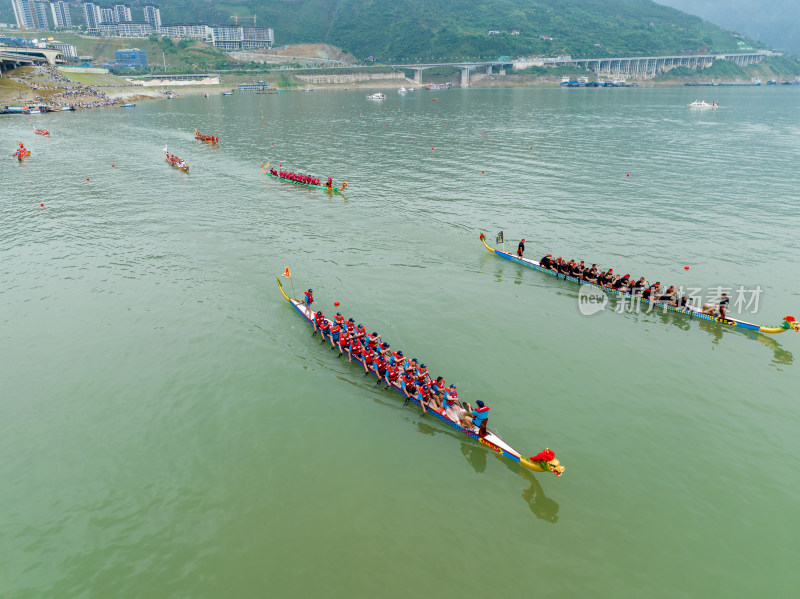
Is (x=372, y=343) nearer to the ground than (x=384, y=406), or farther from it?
farther from it

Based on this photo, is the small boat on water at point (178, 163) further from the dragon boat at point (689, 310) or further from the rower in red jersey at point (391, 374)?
the rower in red jersey at point (391, 374)

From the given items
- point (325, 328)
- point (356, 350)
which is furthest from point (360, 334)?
point (325, 328)

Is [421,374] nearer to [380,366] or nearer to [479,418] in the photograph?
[380,366]

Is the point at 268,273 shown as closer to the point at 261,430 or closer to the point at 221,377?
the point at 221,377

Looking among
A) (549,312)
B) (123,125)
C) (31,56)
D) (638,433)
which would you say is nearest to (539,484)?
(638,433)

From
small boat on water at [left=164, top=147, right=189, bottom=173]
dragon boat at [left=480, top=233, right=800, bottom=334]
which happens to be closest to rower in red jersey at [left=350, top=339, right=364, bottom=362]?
dragon boat at [left=480, top=233, right=800, bottom=334]

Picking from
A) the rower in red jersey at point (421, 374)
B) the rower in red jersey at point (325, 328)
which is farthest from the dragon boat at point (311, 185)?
the rower in red jersey at point (421, 374)

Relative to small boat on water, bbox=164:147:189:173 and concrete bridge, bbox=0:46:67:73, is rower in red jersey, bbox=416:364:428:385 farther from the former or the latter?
concrete bridge, bbox=0:46:67:73

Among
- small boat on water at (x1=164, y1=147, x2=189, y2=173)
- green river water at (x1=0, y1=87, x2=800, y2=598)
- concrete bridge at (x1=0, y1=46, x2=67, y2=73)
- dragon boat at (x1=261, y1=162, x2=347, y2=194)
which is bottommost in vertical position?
green river water at (x1=0, y1=87, x2=800, y2=598)
